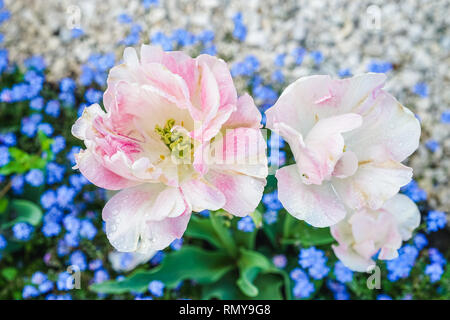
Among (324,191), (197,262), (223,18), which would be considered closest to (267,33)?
(223,18)

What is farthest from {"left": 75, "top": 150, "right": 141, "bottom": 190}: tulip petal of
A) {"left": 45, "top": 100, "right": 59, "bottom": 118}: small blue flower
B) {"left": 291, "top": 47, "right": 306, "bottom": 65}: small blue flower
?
{"left": 291, "top": 47, "right": 306, "bottom": 65}: small blue flower

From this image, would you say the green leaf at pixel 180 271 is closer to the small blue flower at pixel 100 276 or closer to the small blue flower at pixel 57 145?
the small blue flower at pixel 100 276

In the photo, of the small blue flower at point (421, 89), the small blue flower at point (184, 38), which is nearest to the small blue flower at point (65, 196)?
the small blue flower at point (184, 38)

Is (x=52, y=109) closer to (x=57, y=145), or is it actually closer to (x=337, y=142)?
(x=57, y=145)

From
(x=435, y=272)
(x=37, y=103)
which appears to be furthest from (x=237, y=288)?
(x=37, y=103)

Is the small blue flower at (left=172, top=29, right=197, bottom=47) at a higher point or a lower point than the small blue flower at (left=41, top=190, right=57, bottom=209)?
higher

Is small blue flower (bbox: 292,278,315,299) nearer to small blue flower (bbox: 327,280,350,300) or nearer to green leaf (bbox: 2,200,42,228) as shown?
small blue flower (bbox: 327,280,350,300)
